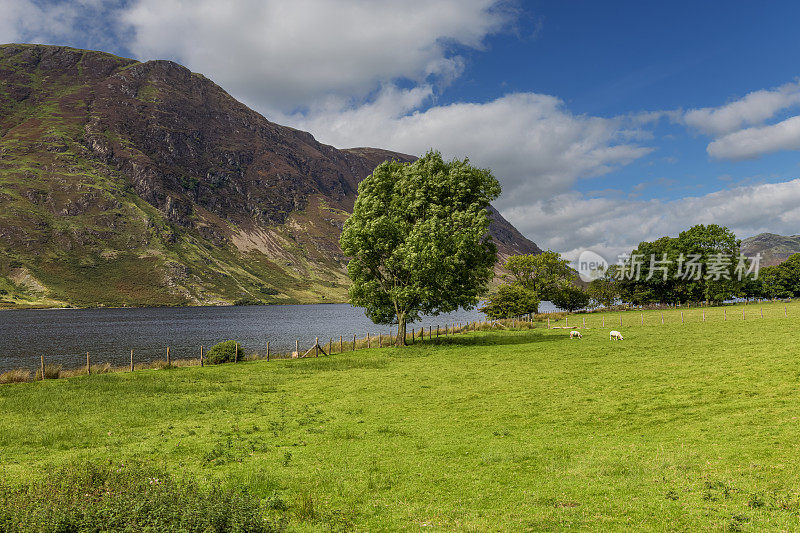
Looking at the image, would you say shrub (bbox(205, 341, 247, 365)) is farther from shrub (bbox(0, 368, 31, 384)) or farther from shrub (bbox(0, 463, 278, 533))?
shrub (bbox(0, 463, 278, 533))

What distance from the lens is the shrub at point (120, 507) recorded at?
10102 millimetres

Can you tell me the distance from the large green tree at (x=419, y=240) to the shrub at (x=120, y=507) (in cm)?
3898

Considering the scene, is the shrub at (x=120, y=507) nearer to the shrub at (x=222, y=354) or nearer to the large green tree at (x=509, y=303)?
the shrub at (x=222, y=354)

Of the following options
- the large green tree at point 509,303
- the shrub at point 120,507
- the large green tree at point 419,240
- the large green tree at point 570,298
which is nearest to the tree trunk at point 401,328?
the large green tree at point 419,240

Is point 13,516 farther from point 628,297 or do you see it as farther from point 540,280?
point 628,297

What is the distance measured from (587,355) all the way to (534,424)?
23635 mm

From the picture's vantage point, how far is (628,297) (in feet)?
465

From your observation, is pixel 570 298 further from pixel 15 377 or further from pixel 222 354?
pixel 15 377

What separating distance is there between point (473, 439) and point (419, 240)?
113ft

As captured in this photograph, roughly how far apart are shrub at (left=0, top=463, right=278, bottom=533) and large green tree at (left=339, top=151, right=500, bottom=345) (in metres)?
39.0

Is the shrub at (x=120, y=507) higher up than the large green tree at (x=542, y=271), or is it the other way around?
the large green tree at (x=542, y=271)

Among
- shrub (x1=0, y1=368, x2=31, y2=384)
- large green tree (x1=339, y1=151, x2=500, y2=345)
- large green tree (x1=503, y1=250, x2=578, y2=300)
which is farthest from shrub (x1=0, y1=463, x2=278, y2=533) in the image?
large green tree (x1=503, y1=250, x2=578, y2=300)

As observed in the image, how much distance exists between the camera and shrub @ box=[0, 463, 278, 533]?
10102 mm

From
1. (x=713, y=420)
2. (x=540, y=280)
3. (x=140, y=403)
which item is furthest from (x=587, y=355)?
(x=540, y=280)
